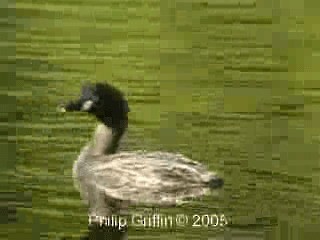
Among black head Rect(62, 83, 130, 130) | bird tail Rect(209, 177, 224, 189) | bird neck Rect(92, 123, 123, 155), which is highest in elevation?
black head Rect(62, 83, 130, 130)

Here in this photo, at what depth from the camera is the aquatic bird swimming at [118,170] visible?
1.99 ft

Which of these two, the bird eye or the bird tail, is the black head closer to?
the bird eye

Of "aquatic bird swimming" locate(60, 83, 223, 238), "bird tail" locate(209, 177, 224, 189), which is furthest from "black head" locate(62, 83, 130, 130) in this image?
"bird tail" locate(209, 177, 224, 189)

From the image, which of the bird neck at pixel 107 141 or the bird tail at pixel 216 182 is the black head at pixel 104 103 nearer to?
the bird neck at pixel 107 141

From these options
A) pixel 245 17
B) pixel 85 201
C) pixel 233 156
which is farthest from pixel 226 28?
pixel 85 201

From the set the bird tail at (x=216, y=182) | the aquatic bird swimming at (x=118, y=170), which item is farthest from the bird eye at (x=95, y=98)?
the bird tail at (x=216, y=182)

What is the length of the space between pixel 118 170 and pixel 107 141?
37 millimetres

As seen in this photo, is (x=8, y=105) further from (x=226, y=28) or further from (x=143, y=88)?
(x=226, y=28)

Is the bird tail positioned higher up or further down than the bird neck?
further down

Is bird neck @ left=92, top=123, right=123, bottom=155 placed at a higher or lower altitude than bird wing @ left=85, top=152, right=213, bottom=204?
higher

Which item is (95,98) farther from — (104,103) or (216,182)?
(216,182)

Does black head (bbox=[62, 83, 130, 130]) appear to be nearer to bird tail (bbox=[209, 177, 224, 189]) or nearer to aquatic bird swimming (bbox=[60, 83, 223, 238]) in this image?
aquatic bird swimming (bbox=[60, 83, 223, 238])

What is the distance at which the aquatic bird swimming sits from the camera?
607 millimetres

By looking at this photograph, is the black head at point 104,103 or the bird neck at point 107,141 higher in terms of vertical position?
the black head at point 104,103
